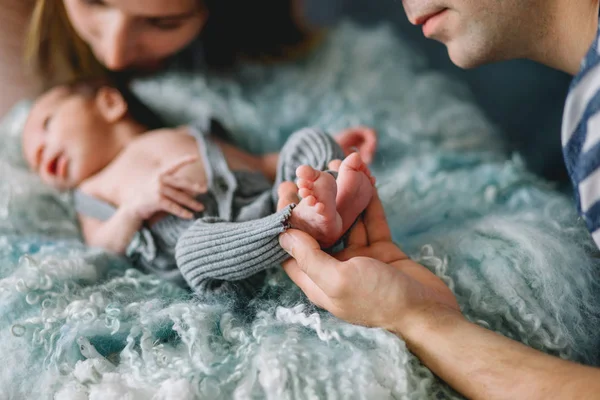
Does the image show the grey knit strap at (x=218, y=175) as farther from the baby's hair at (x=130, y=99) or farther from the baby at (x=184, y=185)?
the baby's hair at (x=130, y=99)

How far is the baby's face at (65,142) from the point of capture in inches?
42.8

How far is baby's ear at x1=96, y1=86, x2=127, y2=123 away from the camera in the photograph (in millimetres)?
1159

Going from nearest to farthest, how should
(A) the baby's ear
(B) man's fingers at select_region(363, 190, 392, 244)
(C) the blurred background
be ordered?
(B) man's fingers at select_region(363, 190, 392, 244) < (A) the baby's ear < (C) the blurred background

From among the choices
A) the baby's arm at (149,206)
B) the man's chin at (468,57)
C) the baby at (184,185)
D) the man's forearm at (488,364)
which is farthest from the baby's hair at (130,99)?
the man's forearm at (488,364)

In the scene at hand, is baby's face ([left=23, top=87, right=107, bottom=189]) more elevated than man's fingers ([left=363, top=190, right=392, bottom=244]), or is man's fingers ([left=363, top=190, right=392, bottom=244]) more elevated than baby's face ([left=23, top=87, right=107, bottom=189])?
man's fingers ([left=363, top=190, right=392, bottom=244])

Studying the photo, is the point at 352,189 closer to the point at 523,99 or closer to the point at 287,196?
the point at 287,196

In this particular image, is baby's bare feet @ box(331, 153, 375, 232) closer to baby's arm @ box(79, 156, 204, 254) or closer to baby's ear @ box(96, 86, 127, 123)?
baby's arm @ box(79, 156, 204, 254)

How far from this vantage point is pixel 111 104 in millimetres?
A: 1177

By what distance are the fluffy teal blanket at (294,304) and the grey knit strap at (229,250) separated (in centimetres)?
4

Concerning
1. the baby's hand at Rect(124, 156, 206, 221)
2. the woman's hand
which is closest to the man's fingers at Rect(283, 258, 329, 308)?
the woman's hand

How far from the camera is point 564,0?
29.0 inches

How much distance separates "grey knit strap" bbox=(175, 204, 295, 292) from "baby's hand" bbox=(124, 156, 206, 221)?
0.38 ft

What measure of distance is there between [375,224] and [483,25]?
30cm

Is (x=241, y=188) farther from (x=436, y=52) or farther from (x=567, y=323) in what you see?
(x=436, y=52)
